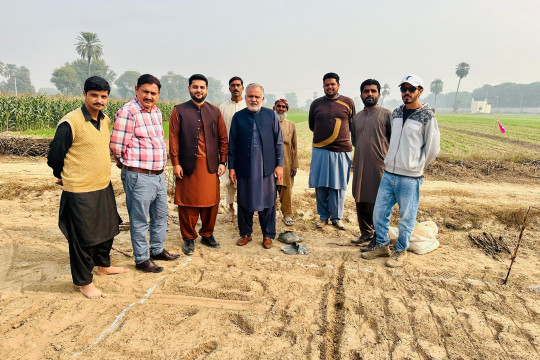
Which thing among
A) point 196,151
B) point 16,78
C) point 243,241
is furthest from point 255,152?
point 16,78

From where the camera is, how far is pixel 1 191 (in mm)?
5926

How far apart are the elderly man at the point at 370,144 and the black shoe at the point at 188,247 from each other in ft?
6.72

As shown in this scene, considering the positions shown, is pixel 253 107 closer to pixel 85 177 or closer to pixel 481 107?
pixel 85 177

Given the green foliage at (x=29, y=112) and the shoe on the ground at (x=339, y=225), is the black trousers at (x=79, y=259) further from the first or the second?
the green foliage at (x=29, y=112)

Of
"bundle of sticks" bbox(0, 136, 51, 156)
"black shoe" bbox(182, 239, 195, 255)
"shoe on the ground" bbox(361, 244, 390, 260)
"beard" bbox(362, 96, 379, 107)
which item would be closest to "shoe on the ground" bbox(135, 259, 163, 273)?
"black shoe" bbox(182, 239, 195, 255)

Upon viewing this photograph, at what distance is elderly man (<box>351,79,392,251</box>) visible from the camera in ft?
12.5

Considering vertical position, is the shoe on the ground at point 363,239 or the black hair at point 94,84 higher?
the black hair at point 94,84

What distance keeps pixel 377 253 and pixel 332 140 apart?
1574mm

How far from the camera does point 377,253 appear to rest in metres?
3.70

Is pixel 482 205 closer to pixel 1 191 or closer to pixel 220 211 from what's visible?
pixel 220 211

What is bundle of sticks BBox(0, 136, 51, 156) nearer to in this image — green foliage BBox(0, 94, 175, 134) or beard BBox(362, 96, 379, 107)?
green foliage BBox(0, 94, 175, 134)

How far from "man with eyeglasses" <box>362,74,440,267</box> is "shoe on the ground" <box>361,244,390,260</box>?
0.4 inches

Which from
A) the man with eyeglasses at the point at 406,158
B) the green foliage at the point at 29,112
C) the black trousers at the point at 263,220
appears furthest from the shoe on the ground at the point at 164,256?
the green foliage at the point at 29,112

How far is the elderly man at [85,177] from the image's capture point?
2.55m
